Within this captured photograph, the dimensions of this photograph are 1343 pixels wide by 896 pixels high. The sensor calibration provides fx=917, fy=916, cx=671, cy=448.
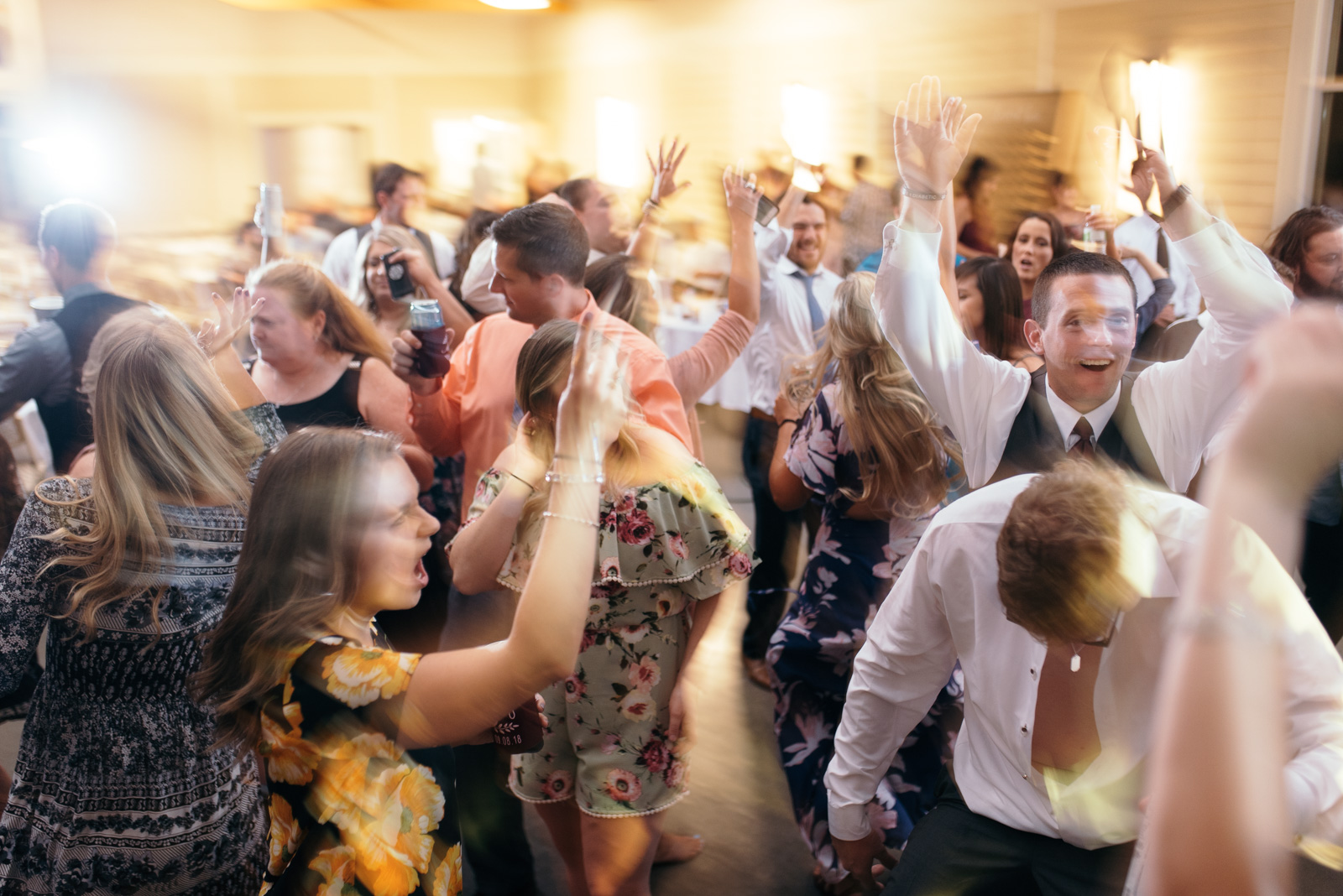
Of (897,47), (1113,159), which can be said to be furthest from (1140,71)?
(1113,159)

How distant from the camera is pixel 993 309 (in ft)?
7.05

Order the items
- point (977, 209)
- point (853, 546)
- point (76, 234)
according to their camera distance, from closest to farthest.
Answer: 1. point (853, 546)
2. point (76, 234)
3. point (977, 209)

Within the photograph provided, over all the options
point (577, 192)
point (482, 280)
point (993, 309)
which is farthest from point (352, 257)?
point (993, 309)

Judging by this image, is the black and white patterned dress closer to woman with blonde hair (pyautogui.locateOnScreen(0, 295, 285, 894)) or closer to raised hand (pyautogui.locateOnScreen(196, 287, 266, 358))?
woman with blonde hair (pyautogui.locateOnScreen(0, 295, 285, 894))

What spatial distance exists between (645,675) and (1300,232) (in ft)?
6.44

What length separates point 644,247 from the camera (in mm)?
2248

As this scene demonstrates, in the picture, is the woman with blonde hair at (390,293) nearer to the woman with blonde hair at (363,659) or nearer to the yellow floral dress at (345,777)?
the woman with blonde hair at (363,659)

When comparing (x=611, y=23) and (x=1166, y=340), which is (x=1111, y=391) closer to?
(x=1166, y=340)

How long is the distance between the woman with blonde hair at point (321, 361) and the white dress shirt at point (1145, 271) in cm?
228

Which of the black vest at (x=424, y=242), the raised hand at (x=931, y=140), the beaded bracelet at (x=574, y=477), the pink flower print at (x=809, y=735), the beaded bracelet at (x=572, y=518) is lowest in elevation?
the pink flower print at (x=809, y=735)

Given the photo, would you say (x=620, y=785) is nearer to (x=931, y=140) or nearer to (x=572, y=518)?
(x=572, y=518)

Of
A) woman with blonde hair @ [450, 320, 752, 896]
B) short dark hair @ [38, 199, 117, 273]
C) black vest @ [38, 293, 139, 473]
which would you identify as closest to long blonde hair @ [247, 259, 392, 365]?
black vest @ [38, 293, 139, 473]

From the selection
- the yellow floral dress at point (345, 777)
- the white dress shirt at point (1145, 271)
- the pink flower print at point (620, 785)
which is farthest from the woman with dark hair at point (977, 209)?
the yellow floral dress at point (345, 777)

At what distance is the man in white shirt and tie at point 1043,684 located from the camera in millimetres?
937
